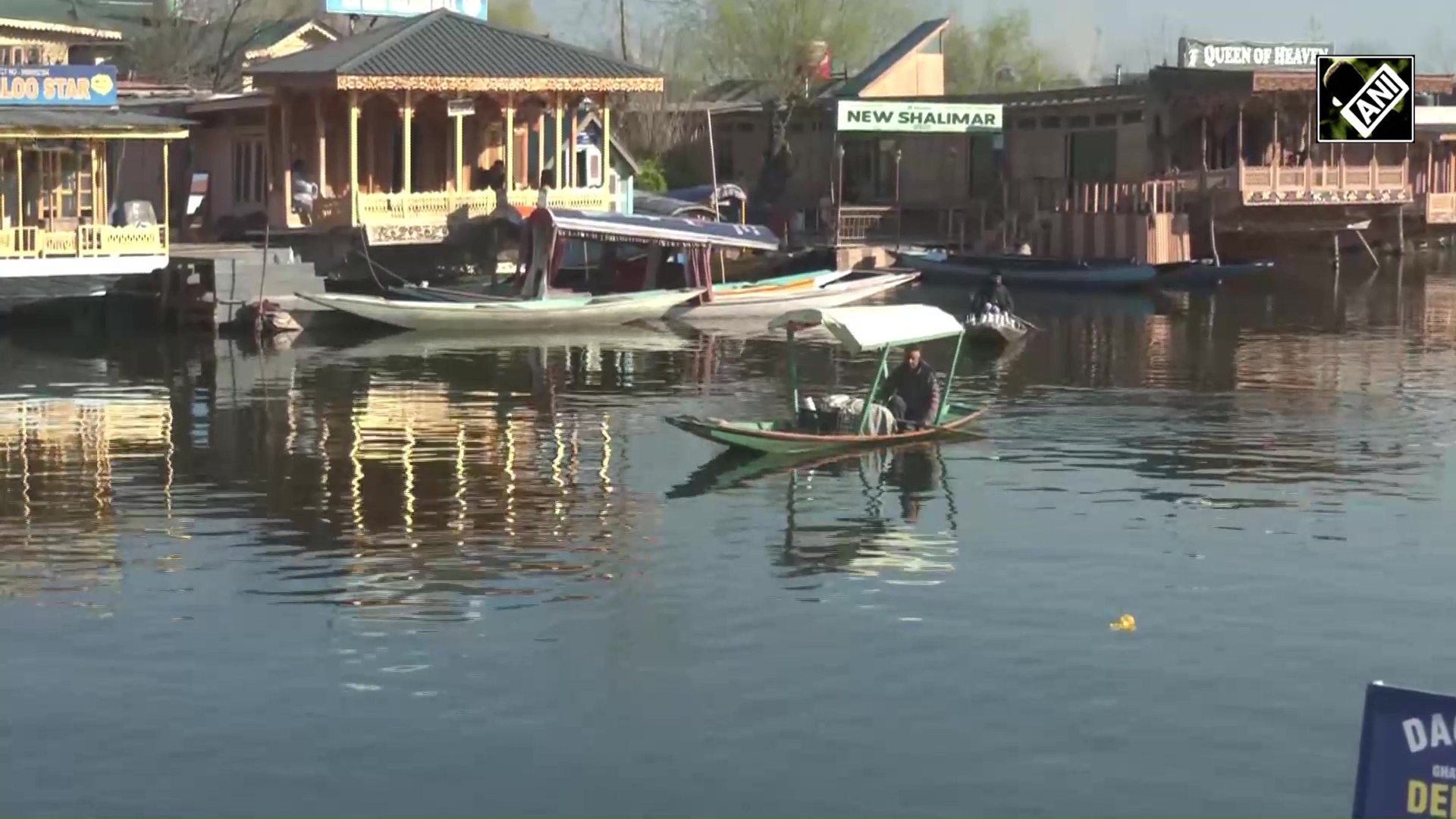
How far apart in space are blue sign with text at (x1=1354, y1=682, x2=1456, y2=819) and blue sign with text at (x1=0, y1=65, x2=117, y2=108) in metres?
32.1

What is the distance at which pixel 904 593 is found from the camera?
17.9 m

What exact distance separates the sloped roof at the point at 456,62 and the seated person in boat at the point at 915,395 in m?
17.7

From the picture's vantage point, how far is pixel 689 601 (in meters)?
17.6

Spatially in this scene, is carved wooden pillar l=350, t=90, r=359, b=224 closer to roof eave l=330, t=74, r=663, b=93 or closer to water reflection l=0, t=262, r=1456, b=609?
roof eave l=330, t=74, r=663, b=93

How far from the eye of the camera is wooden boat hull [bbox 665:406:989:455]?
76.2 ft

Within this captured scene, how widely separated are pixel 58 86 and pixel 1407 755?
32.7 m

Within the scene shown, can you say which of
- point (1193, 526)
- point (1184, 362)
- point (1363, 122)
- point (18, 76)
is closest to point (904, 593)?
point (1193, 526)

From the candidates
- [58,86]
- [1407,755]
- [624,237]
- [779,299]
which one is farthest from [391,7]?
[1407,755]

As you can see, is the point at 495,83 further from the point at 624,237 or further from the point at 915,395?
the point at 915,395

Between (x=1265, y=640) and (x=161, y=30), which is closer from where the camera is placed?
(x=1265, y=640)

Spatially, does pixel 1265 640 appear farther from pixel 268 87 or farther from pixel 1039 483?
pixel 268 87

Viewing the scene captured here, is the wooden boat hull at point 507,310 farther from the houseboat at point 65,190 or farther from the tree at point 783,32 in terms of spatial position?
the tree at point 783,32

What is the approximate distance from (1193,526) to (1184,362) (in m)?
14.0

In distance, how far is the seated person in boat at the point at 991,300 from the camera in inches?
1426
